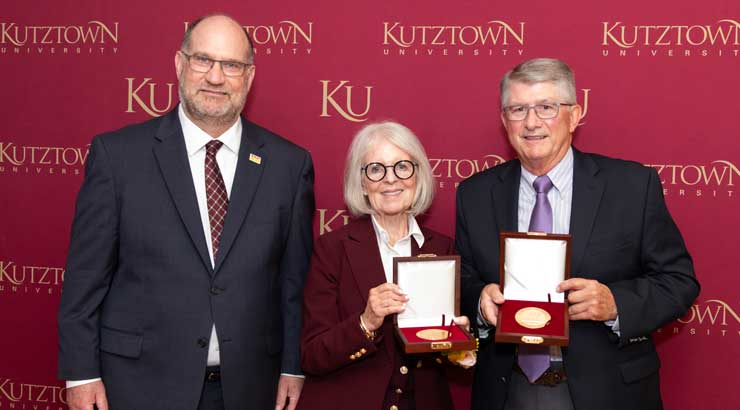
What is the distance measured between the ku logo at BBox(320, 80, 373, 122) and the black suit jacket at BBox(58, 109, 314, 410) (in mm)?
947

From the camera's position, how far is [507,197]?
250cm

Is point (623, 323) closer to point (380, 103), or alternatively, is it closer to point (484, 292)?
point (484, 292)

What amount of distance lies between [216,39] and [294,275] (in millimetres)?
940

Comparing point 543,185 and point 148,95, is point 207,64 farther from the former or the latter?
point 543,185

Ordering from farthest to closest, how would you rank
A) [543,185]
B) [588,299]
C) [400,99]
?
[400,99] < [543,185] < [588,299]

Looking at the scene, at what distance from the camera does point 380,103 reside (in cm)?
324

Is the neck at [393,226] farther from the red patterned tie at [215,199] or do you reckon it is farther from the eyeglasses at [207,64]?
the eyeglasses at [207,64]

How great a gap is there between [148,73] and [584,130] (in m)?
2.15

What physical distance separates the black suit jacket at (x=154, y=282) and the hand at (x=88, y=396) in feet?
0.11

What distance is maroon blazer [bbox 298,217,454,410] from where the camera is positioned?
231cm

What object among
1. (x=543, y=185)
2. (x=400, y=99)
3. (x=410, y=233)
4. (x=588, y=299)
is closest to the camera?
(x=588, y=299)

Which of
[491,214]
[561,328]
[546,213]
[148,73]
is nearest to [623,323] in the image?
[561,328]

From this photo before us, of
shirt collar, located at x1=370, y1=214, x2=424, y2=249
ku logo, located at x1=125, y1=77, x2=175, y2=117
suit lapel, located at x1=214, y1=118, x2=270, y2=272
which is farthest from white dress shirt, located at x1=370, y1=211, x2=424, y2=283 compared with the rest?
ku logo, located at x1=125, y1=77, x2=175, y2=117

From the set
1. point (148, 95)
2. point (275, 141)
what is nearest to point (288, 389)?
point (275, 141)
